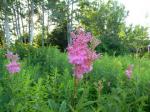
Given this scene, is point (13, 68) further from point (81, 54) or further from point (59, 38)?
point (59, 38)

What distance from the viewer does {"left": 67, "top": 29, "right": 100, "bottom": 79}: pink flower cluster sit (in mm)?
3111

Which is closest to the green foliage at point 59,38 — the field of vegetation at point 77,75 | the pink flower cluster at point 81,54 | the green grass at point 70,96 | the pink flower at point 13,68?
the field of vegetation at point 77,75

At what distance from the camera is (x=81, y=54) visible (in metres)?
3.13

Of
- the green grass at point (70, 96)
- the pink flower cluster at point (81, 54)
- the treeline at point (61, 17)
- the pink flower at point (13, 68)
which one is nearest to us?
the pink flower cluster at point (81, 54)

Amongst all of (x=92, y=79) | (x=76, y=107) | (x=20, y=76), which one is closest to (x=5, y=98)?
(x=20, y=76)

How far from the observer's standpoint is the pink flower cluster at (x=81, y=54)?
3.11m

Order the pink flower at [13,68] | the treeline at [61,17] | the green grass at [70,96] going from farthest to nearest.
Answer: the treeline at [61,17] → the pink flower at [13,68] → the green grass at [70,96]

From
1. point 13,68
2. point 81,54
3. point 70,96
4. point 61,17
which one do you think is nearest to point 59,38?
point 61,17

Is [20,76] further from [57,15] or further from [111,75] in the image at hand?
[57,15]

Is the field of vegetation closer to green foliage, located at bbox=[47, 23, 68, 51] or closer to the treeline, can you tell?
the treeline

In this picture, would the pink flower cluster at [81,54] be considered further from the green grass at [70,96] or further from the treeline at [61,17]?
the treeline at [61,17]

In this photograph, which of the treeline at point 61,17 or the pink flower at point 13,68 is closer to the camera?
the pink flower at point 13,68

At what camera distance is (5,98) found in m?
4.16

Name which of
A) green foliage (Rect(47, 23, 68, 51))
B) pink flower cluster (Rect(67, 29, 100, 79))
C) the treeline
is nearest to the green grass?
pink flower cluster (Rect(67, 29, 100, 79))
